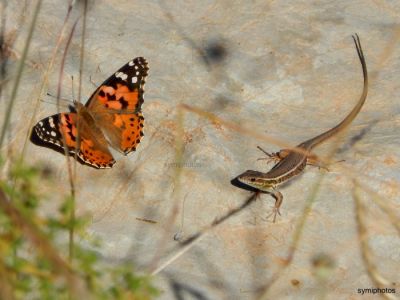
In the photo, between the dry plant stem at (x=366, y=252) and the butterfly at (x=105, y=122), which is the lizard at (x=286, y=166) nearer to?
the dry plant stem at (x=366, y=252)

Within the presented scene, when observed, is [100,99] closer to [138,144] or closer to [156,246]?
[138,144]

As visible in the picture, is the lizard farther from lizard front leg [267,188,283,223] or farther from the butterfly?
the butterfly

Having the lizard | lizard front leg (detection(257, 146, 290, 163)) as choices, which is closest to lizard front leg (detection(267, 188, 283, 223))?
the lizard

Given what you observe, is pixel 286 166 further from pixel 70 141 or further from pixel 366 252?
pixel 70 141

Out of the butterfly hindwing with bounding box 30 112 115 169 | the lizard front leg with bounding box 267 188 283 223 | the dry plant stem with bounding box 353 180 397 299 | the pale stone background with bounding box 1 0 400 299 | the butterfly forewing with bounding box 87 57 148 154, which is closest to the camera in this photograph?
the dry plant stem with bounding box 353 180 397 299

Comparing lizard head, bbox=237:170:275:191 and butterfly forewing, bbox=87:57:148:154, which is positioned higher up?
butterfly forewing, bbox=87:57:148:154

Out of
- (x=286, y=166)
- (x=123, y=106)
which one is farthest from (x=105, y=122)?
(x=286, y=166)
